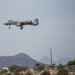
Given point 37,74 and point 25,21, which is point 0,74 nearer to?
point 37,74

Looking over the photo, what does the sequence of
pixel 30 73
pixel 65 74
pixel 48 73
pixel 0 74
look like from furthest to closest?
pixel 0 74, pixel 30 73, pixel 48 73, pixel 65 74

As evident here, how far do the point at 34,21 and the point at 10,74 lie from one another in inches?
2593

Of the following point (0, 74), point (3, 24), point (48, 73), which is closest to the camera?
point (3, 24)

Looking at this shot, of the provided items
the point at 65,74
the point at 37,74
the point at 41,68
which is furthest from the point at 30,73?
the point at 65,74

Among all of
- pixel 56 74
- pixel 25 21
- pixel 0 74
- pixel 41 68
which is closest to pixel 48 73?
pixel 56 74

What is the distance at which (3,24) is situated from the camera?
252 feet

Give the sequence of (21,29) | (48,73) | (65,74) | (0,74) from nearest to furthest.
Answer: (21,29) → (65,74) → (48,73) → (0,74)

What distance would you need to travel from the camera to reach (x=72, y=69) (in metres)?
114

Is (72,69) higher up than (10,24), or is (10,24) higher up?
(10,24)

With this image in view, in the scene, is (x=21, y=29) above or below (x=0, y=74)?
above

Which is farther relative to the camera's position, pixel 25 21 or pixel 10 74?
pixel 10 74

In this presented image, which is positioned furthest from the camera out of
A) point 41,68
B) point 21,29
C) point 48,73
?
point 41,68

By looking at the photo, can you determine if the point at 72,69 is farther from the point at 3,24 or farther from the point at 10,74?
the point at 3,24

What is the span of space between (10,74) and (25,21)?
64.5m
